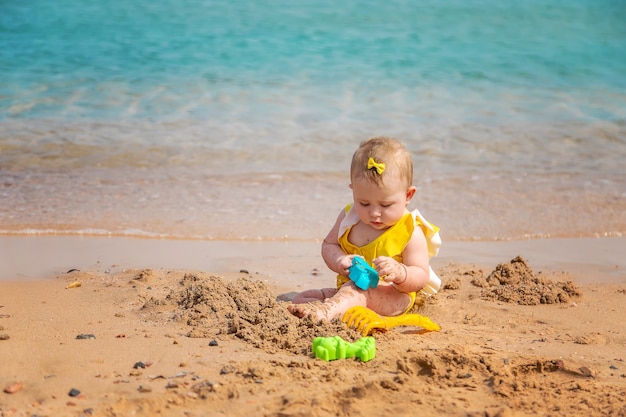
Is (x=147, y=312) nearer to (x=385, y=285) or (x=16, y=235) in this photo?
(x=385, y=285)

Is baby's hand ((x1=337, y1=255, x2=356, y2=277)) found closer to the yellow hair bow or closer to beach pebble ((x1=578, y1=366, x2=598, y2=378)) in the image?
the yellow hair bow

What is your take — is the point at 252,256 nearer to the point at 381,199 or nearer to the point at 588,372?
the point at 381,199

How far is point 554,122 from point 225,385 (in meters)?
7.28

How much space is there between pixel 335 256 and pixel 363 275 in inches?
12.4

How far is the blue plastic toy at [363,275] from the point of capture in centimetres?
357

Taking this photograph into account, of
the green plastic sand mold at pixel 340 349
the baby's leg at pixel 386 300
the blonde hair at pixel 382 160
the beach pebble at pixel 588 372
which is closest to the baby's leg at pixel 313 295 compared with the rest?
the baby's leg at pixel 386 300

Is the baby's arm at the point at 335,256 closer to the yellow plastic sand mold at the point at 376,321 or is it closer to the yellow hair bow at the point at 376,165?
the yellow plastic sand mold at the point at 376,321

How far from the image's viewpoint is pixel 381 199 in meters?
3.63

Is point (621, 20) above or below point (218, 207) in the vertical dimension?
above

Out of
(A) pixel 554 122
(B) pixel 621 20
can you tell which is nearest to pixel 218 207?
(A) pixel 554 122

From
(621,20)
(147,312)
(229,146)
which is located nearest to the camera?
(147,312)

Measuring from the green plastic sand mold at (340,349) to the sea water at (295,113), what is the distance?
2299 mm

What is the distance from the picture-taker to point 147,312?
3.58 metres

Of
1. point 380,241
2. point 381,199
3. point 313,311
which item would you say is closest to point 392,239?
point 380,241
